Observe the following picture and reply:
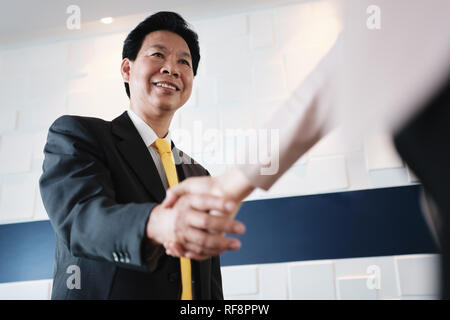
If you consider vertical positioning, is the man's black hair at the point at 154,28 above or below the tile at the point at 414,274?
above

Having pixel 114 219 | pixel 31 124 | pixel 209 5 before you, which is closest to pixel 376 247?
pixel 114 219

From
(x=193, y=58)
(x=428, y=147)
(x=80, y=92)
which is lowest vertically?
(x=428, y=147)

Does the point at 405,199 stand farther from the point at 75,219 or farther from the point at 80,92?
the point at 80,92

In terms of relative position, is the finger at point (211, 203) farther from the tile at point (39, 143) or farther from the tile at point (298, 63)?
the tile at point (39, 143)

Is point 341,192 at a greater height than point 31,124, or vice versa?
point 31,124

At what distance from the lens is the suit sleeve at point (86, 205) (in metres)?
0.62

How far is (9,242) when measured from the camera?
1.92 meters

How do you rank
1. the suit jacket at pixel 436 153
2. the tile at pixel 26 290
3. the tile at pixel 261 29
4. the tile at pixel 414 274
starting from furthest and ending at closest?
1. the tile at pixel 261 29
2. the tile at pixel 26 290
3. the tile at pixel 414 274
4. the suit jacket at pixel 436 153

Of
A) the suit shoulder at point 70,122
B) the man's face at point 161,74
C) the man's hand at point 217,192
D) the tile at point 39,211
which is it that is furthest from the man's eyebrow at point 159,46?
the tile at point 39,211

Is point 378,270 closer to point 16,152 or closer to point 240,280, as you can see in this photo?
point 240,280

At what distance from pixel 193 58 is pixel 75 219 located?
76 cm

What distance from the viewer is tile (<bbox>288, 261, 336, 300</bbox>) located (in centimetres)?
155

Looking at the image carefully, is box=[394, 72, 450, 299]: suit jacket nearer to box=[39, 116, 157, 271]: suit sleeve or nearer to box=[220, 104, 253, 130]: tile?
box=[39, 116, 157, 271]: suit sleeve

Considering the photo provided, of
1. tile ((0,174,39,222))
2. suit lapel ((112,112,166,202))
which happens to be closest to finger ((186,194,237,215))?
suit lapel ((112,112,166,202))
